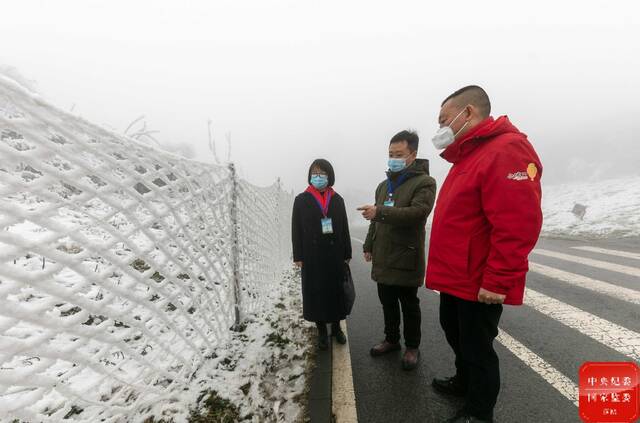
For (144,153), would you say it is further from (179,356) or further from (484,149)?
(484,149)

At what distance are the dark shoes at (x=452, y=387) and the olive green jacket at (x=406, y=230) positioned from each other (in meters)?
0.70

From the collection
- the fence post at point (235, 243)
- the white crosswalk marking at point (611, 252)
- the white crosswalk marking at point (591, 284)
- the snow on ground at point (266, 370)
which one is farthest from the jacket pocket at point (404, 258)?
the white crosswalk marking at point (611, 252)

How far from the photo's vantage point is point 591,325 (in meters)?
2.94

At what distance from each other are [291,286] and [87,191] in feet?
12.5

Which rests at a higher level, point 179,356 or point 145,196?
point 145,196

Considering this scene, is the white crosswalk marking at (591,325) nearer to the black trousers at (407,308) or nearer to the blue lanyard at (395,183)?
the black trousers at (407,308)

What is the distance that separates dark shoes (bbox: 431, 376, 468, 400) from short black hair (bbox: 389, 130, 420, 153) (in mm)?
1774

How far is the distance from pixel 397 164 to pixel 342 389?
1.80 m

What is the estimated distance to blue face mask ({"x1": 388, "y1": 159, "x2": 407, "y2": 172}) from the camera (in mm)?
2436

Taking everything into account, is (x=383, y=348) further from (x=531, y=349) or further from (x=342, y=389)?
(x=531, y=349)

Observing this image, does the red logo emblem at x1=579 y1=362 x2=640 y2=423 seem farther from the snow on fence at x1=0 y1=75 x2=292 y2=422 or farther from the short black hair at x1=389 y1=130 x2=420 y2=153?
the snow on fence at x1=0 y1=75 x2=292 y2=422

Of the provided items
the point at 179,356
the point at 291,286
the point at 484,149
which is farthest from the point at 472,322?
the point at 291,286

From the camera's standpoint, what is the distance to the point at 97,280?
Result: 50.3 inches

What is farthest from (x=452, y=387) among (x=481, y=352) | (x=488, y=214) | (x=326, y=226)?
(x=326, y=226)
